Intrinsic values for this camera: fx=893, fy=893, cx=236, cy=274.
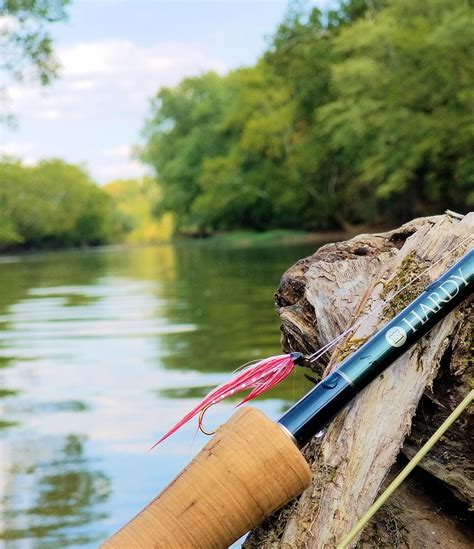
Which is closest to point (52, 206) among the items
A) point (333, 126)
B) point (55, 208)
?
point (55, 208)

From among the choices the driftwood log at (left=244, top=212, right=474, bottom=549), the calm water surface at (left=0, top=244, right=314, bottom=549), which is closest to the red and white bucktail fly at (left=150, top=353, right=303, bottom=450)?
the driftwood log at (left=244, top=212, right=474, bottom=549)

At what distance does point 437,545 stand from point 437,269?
0.84 metres

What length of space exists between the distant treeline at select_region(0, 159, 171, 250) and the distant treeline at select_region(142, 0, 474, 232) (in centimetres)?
1185

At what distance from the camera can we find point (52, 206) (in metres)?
101

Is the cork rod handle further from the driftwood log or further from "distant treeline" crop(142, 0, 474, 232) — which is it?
"distant treeline" crop(142, 0, 474, 232)

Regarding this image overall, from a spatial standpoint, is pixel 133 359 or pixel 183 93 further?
pixel 183 93

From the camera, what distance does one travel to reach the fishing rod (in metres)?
2.06

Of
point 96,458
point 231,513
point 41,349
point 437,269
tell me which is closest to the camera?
point 231,513

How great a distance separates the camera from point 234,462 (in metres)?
2.09

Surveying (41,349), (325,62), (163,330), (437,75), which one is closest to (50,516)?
(41,349)

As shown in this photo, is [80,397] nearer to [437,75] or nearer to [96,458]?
[96,458]

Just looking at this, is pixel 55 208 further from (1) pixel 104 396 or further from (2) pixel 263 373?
(2) pixel 263 373

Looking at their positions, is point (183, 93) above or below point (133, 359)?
above

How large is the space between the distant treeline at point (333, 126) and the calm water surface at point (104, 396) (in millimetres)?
24917
